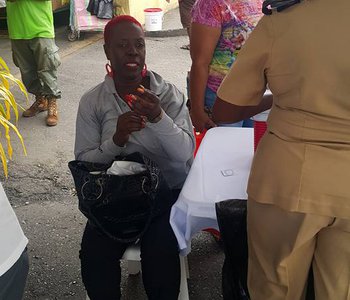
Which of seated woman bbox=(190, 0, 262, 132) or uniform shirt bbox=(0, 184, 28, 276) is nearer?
uniform shirt bbox=(0, 184, 28, 276)

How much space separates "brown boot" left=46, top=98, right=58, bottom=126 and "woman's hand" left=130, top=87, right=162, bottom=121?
2.79 m

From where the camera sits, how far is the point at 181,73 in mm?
6020

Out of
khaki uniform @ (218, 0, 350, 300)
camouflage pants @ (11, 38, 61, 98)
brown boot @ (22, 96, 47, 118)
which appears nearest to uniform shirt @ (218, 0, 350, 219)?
khaki uniform @ (218, 0, 350, 300)

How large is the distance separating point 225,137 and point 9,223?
1026 millimetres

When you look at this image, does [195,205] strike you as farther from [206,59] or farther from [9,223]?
[206,59]

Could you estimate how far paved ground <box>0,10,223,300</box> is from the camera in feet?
8.17

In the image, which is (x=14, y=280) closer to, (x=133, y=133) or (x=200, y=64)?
(x=133, y=133)

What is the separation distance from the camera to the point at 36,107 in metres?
4.70

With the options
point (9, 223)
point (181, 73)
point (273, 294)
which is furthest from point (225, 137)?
point (181, 73)

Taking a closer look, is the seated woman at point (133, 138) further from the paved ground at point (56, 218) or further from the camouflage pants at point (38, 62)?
the camouflage pants at point (38, 62)

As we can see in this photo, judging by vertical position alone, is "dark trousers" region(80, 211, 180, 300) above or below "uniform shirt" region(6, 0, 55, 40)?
below

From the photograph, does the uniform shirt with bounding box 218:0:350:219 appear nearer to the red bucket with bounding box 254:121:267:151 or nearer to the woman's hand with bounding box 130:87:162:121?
the red bucket with bounding box 254:121:267:151

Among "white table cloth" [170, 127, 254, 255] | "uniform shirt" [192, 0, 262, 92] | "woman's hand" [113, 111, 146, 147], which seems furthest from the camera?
"uniform shirt" [192, 0, 262, 92]

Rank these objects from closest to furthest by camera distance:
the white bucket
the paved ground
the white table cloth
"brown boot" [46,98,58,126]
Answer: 1. the white table cloth
2. the paved ground
3. "brown boot" [46,98,58,126]
4. the white bucket
